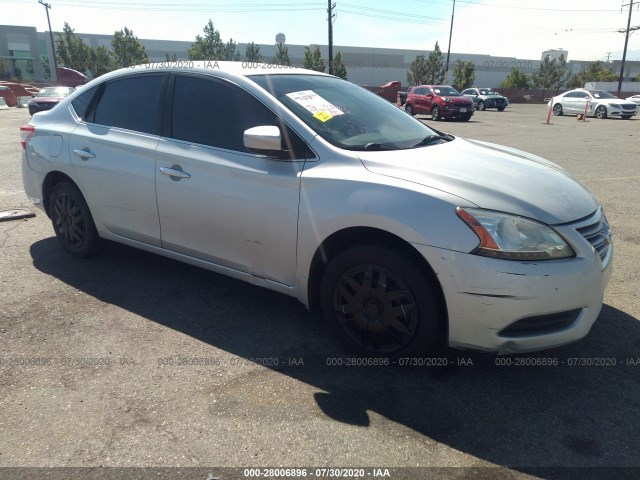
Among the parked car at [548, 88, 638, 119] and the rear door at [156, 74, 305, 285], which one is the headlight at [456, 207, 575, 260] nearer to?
the rear door at [156, 74, 305, 285]

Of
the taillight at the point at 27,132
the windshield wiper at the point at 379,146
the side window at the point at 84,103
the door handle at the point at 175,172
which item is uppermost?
the side window at the point at 84,103

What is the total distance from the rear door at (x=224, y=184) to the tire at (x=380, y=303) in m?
0.36

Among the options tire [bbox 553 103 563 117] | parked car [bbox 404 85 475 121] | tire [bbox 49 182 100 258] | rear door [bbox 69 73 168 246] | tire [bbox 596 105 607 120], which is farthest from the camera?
tire [bbox 553 103 563 117]

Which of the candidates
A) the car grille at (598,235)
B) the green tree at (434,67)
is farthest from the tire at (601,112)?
the green tree at (434,67)

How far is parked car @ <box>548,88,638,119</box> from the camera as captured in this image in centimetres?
2482

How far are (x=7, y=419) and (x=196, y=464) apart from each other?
1050mm

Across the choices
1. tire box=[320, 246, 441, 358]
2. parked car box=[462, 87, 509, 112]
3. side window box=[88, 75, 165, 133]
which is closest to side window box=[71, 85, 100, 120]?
side window box=[88, 75, 165, 133]

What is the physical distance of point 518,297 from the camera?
2.32 metres

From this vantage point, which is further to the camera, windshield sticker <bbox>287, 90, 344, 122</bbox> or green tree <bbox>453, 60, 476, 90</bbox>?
green tree <bbox>453, 60, 476, 90</bbox>

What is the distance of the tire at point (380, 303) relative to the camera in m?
2.53

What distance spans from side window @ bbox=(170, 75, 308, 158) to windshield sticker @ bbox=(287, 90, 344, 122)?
0.24 metres

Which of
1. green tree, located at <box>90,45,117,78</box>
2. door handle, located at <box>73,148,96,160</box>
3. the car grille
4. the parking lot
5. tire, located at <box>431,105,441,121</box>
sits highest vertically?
green tree, located at <box>90,45,117,78</box>

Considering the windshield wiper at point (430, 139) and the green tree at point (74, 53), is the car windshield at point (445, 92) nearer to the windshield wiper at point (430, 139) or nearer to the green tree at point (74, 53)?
the windshield wiper at point (430, 139)

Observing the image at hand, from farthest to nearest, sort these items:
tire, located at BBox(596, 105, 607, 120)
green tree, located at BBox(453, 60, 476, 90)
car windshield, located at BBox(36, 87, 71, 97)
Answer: green tree, located at BBox(453, 60, 476, 90) → tire, located at BBox(596, 105, 607, 120) → car windshield, located at BBox(36, 87, 71, 97)
